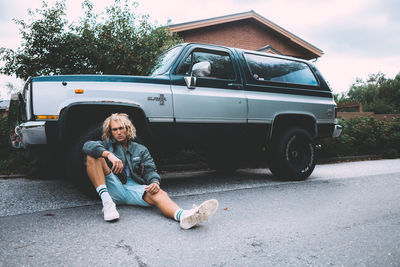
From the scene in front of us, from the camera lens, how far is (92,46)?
8414 mm

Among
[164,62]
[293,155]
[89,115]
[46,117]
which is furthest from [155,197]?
[293,155]

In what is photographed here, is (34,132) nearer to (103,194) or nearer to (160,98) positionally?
(103,194)

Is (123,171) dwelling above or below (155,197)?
above

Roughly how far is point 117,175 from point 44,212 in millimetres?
868

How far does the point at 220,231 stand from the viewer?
9.07ft

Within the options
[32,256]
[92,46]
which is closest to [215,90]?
[32,256]

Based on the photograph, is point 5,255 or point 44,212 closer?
point 5,255

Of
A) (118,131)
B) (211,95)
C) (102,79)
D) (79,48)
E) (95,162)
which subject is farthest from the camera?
(79,48)

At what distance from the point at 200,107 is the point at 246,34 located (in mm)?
13471

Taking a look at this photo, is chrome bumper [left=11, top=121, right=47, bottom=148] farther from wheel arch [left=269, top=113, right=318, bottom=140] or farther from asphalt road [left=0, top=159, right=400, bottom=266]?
wheel arch [left=269, top=113, right=318, bottom=140]

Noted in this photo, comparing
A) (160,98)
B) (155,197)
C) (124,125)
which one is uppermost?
(160,98)

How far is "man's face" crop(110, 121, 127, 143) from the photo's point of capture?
11.0 feet

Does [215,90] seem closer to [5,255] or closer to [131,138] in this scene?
[131,138]

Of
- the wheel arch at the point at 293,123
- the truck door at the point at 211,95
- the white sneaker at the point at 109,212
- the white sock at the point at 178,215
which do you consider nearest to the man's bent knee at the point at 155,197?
the white sock at the point at 178,215
